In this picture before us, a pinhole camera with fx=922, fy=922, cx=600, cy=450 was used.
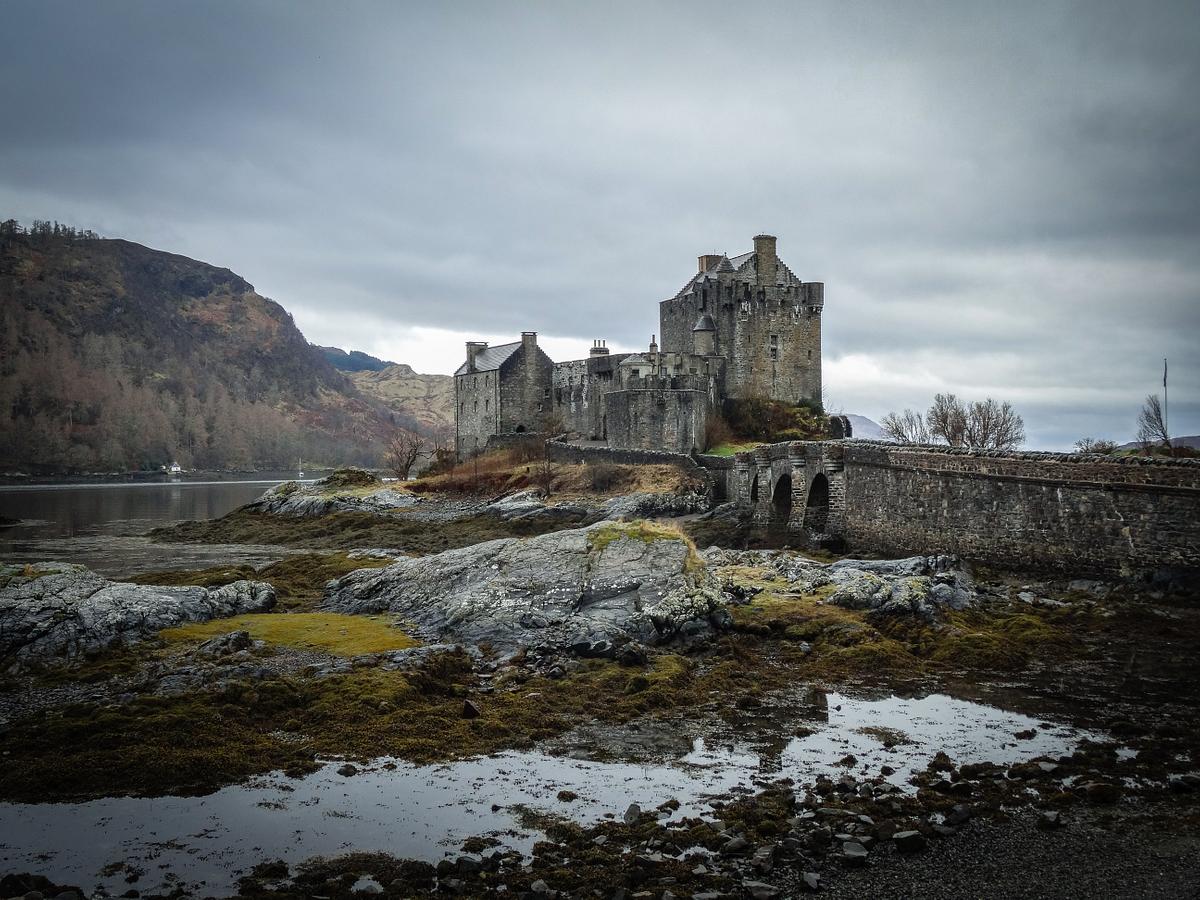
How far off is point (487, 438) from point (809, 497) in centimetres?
3359

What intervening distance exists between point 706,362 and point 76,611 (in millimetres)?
41394

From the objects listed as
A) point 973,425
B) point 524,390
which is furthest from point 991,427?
point 524,390

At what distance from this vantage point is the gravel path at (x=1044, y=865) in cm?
944

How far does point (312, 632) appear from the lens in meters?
21.1

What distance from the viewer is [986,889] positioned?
9.48 m

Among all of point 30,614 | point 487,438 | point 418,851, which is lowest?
point 418,851

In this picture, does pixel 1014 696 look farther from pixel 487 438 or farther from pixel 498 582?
pixel 487 438

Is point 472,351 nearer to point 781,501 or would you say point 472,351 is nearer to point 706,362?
point 706,362

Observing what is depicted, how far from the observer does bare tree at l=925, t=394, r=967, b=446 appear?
190 feet

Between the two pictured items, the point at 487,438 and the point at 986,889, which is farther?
the point at 487,438

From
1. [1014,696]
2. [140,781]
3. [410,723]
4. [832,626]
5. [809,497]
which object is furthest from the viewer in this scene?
[809,497]

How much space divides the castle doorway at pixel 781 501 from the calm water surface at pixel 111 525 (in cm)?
2164

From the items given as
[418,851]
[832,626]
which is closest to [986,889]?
[418,851]

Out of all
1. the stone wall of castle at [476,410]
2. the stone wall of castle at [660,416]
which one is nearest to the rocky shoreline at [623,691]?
the stone wall of castle at [660,416]
